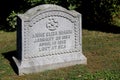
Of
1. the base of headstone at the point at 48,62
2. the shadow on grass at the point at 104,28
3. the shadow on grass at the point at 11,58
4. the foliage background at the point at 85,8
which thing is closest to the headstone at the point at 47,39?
the base of headstone at the point at 48,62

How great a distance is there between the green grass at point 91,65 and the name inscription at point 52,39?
561 millimetres

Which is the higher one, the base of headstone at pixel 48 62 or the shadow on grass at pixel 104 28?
the base of headstone at pixel 48 62

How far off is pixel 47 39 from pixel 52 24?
Answer: 0.39 metres

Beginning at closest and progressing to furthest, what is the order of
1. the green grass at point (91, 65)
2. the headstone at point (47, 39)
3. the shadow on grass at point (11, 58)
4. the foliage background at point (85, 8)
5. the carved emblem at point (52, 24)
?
1. the green grass at point (91, 65)
2. the headstone at point (47, 39)
3. the carved emblem at point (52, 24)
4. the shadow on grass at point (11, 58)
5. the foliage background at point (85, 8)

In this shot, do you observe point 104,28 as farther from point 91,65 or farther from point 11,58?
point 11,58

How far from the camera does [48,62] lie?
8.05 metres

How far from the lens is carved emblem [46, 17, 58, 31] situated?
26.0 feet

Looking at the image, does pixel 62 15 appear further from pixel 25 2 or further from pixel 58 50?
pixel 25 2

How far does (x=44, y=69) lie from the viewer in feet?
26.3

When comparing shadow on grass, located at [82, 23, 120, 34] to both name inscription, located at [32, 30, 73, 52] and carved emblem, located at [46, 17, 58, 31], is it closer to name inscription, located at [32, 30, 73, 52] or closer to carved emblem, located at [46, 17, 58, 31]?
name inscription, located at [32, 30, 73, 52]

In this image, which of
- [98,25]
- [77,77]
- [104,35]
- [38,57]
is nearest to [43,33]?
[38,57]

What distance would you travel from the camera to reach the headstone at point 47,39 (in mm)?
7773

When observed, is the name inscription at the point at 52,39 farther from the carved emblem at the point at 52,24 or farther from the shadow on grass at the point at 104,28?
the shadow on grass at the point at 104,28

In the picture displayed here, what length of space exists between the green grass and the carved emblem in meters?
1.01
